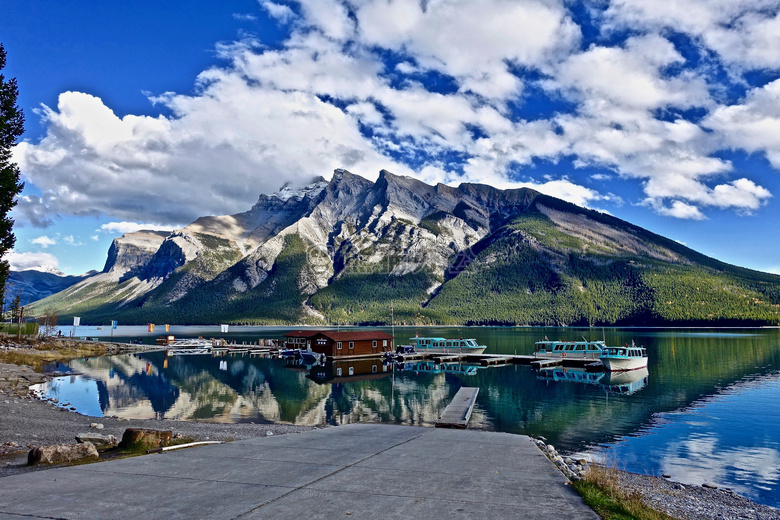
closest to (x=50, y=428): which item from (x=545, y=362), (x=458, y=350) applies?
(x=545, y=362)

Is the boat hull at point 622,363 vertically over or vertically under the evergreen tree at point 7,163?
under

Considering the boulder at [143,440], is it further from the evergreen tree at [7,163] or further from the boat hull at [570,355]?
the boat hull at [570,355]

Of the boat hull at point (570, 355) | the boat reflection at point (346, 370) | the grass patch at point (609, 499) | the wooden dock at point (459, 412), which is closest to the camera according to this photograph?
the grass patch at point (609, 499)

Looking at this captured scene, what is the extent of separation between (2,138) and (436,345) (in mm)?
92847

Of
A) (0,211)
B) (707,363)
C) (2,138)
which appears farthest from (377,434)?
(707,363)

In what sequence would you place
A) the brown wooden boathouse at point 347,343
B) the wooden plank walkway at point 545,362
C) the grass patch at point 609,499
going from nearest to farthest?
1. the grass patch at point 609,499
2. the wooden plank walkway at point 545,362
3. the brown wooden boathouse at point 347,343

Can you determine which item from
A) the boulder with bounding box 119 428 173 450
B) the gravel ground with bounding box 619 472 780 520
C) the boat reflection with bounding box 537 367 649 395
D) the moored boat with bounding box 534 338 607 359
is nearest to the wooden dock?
the gravel ground with bounding box 619 472 780 520

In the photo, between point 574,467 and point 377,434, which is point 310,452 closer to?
point 377,434

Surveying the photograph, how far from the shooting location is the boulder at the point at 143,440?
627 inches

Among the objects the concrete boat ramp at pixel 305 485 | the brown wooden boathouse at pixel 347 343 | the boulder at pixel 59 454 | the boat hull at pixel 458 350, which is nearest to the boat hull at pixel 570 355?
the boat hull at pixel 458 350

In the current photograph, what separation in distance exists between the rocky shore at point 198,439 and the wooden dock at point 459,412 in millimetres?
4794

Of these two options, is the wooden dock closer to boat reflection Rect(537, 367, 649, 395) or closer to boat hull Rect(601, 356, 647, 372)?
boat reflection Rect(537, 367, 649, 395)

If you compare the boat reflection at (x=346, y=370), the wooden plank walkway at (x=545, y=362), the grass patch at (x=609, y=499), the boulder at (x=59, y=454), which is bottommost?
the boat reflection at (x=346, y=370)

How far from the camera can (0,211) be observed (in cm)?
2522
